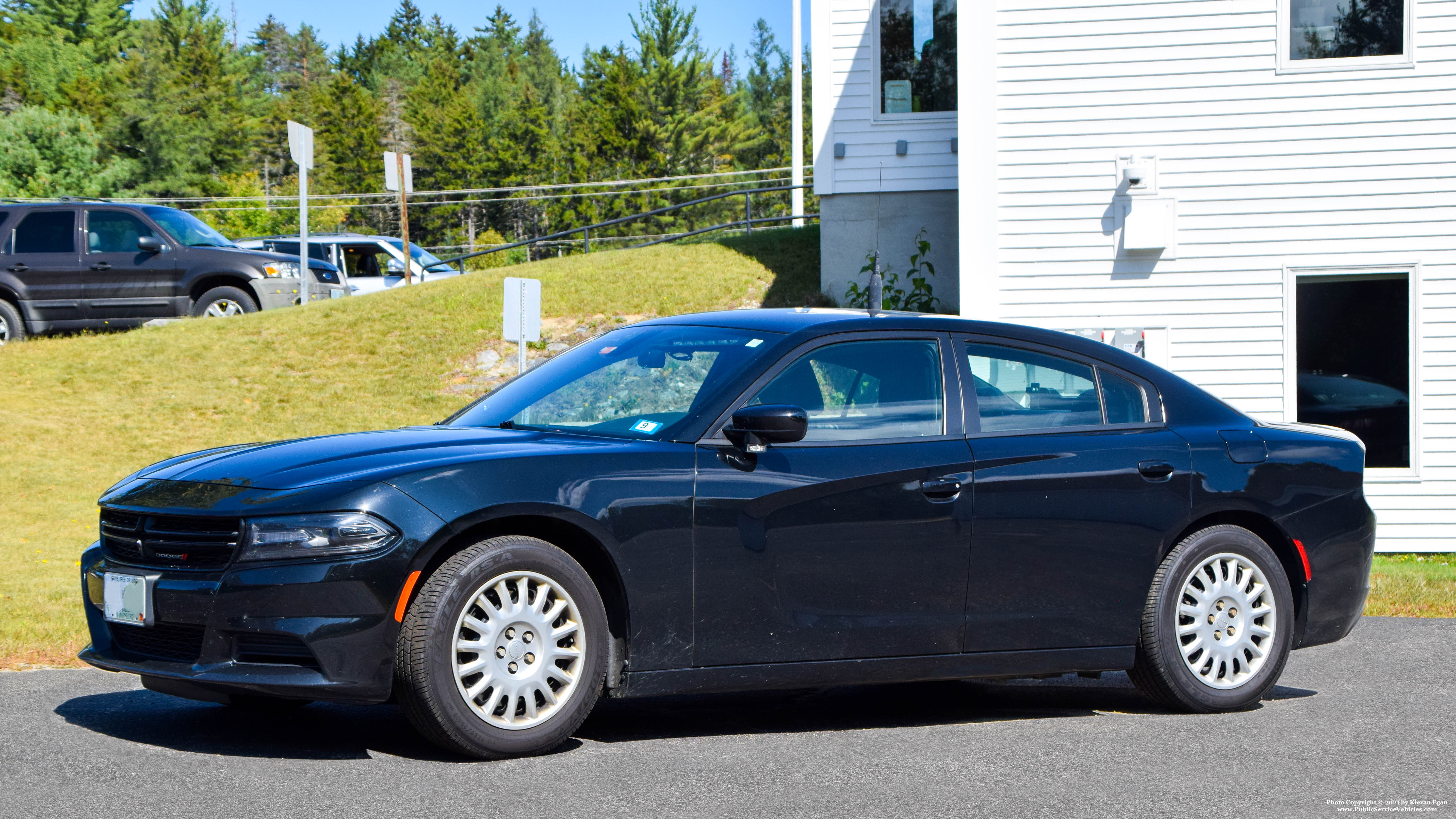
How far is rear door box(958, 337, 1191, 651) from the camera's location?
18.0 ft

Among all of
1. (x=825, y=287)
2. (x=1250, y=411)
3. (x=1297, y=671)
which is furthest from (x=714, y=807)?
(x=825, y=287)

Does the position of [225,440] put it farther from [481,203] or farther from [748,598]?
[481,203]

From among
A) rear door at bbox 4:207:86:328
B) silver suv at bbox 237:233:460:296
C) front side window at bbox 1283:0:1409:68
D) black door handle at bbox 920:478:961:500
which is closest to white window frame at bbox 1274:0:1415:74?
front side window at bbox 1283:0:1409:68

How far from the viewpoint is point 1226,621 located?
5.93 m

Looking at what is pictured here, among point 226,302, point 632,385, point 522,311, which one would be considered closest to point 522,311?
point 522,311

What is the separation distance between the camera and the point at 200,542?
14.9 ft

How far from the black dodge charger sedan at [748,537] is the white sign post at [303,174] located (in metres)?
14.6

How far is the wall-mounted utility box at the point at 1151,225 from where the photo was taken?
12539mm

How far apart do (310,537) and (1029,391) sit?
9.47 feet

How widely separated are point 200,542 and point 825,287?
46.9 feet

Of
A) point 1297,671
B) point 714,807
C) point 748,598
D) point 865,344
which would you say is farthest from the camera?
point 1297,671

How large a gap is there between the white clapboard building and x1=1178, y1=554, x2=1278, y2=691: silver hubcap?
22.5 ft

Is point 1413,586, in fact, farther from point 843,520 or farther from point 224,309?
point 224,309

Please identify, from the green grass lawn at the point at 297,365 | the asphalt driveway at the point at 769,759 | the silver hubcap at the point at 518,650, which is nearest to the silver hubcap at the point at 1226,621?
the asphalt driveway at the point at 769,759
